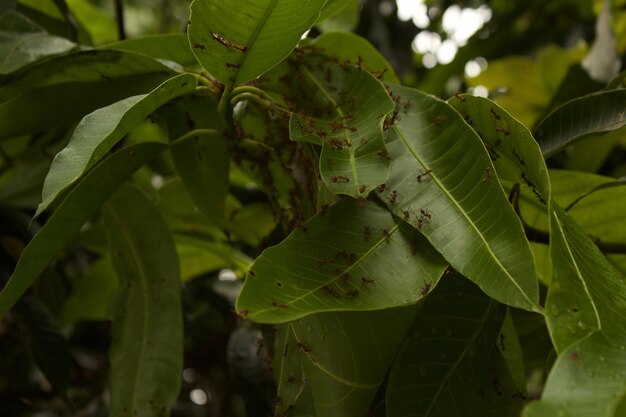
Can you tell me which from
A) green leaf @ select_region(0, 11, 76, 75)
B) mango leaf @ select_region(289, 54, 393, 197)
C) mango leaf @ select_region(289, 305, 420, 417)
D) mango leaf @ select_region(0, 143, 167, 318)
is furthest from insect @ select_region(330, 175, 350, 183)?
green leaf @ select_region(0, 11, 76, 75)

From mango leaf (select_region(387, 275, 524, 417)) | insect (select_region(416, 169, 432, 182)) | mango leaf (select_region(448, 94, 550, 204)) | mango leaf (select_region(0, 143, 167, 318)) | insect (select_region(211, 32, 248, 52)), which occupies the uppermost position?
insect (select_region(211, 32, 248, 52))

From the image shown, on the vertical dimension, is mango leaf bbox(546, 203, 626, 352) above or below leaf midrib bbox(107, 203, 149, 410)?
above

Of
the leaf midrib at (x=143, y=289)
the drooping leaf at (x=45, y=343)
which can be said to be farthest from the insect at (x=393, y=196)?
the drooping leaf at (x=45, y=343)

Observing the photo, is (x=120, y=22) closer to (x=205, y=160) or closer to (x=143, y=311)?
(x=205, y=160)

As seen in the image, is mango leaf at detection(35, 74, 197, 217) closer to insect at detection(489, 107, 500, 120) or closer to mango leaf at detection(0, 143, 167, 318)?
mango leaf at detection(0, 143, 167, 318)

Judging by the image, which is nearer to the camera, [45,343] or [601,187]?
[601,187]

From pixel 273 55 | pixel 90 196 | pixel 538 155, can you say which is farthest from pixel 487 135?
pixel 90 196

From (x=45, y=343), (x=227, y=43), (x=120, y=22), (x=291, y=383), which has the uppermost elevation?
(x=227, y=43)

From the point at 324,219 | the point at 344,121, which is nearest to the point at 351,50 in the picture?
the point at 344,121
